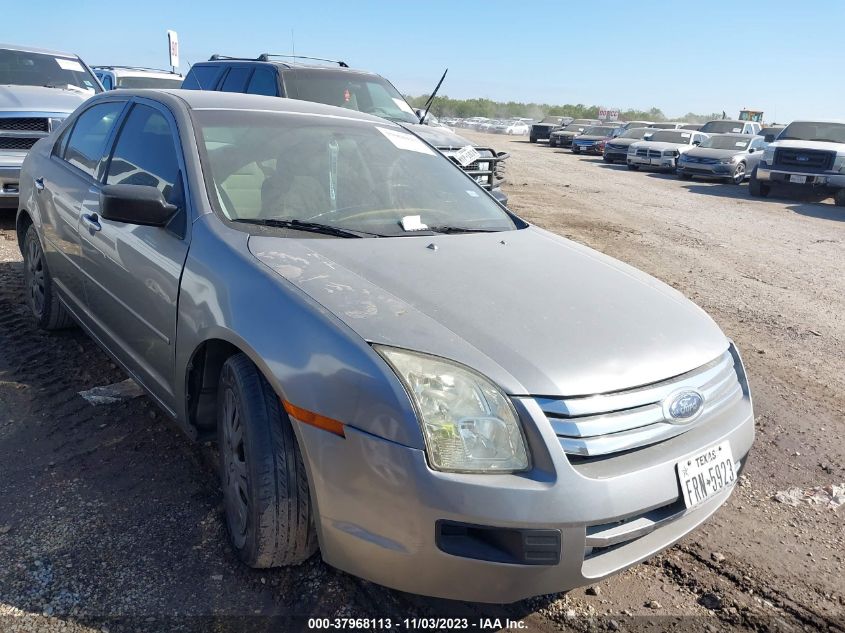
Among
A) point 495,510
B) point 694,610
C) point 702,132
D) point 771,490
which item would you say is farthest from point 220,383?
point 702,132

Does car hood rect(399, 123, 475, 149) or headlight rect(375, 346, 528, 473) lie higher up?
car hood rect(399, 123, 475, 149)

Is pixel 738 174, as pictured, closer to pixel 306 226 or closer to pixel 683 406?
pixel 306 226

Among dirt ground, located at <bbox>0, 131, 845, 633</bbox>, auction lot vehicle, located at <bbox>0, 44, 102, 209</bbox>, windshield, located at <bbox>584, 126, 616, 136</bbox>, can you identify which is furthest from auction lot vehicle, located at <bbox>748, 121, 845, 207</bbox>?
windshield, located at <bbox>584, 126, 616, 136</bbox>

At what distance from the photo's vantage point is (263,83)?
8641 mm

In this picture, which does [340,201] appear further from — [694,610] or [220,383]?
[694,610]

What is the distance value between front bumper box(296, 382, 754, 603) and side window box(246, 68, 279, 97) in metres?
7.09

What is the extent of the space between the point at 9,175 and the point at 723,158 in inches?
664

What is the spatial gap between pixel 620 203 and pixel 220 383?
489 inches

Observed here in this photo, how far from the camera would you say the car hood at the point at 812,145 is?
14703 mm

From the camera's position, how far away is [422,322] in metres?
2.25

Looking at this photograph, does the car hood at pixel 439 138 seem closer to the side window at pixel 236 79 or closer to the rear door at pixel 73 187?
the side window at pixel 236 79

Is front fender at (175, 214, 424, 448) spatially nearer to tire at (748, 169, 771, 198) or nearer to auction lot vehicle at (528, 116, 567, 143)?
tire at (748, 169, 771, 198)

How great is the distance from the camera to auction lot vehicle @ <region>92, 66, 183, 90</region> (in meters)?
13.3

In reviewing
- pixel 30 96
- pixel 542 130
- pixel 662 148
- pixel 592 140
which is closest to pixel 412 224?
pixel 30 96
